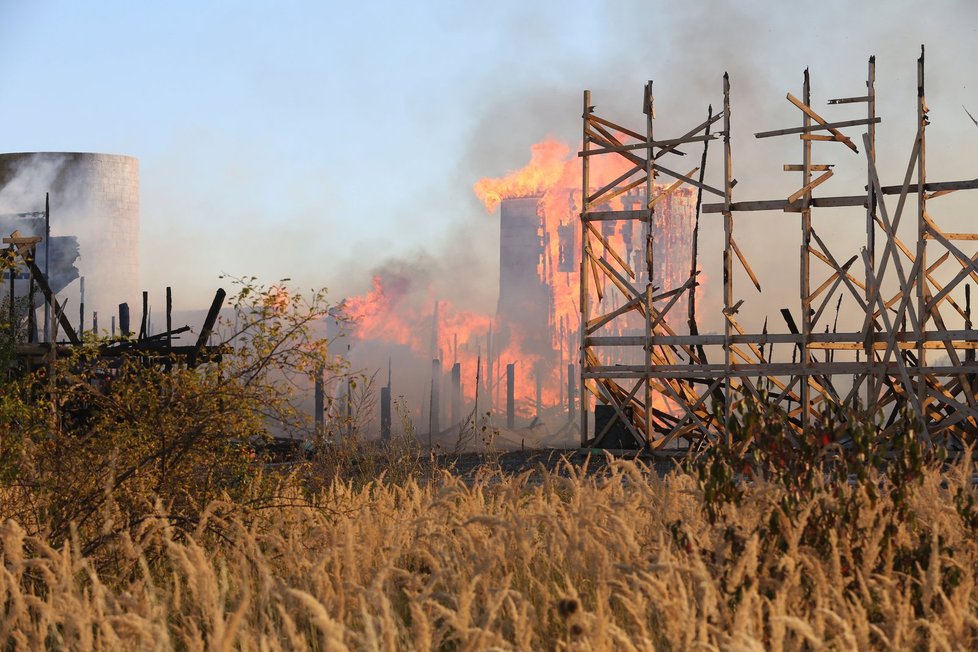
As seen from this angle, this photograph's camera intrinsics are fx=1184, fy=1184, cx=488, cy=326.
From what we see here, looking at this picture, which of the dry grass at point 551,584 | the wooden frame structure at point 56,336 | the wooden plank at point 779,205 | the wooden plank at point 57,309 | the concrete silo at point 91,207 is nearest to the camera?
the dry grass at point 551,584

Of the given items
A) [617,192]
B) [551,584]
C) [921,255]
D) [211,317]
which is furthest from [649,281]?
[551,584]

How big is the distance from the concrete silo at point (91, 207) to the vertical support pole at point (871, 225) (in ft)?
→ 145

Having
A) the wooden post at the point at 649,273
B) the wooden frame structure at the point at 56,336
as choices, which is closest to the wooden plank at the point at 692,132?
the wooden post at the point at 649,273

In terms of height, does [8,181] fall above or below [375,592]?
above

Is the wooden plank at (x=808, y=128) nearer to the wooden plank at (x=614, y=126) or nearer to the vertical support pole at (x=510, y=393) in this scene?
the wooden plank at (x=614, y=126)

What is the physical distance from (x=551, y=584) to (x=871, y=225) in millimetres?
14399

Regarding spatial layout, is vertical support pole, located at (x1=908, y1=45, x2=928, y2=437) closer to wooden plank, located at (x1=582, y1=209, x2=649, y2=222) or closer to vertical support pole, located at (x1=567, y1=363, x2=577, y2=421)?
wooden plank, located at (x1=582, y1=209, x2=649, y2=222)

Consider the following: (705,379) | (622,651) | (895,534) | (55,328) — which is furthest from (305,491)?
(705,379)

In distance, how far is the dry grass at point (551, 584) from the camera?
3.74 metres

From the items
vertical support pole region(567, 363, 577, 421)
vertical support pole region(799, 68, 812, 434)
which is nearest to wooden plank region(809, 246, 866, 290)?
vertical support pole region(799, 68, 812, 434)

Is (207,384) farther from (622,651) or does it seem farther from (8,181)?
(8,181)

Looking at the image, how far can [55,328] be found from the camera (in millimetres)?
17359

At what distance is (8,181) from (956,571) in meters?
64.7

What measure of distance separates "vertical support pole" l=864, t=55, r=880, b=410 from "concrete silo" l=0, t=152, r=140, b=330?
44289 mm
